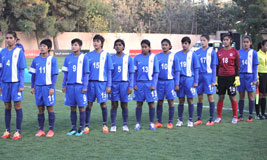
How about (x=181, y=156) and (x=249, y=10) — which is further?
(x=249, y=10)

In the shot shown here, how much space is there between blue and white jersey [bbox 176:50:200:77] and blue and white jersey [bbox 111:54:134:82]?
124 cm

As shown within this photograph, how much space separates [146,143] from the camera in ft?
21.7

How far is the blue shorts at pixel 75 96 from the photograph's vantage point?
7203 millimetres

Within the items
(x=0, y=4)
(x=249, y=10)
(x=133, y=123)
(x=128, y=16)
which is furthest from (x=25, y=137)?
(x=128, y=16)

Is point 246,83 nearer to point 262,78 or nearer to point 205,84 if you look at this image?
point 262,78

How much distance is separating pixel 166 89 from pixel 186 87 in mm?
488

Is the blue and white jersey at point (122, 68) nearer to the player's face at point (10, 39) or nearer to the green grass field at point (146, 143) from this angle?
the green grass field at point (146, 143)

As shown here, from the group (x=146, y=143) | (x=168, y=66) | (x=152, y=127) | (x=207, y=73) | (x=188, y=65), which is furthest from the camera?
(x=207, y=73)

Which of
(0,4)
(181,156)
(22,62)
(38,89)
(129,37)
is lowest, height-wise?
(181,156)

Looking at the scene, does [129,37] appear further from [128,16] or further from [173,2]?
[173,2]

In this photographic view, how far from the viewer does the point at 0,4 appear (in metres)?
41.8

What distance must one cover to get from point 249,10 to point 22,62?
34.0 meters

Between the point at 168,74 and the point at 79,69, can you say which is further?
the point at 168,74

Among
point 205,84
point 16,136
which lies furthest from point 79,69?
point 205,84
